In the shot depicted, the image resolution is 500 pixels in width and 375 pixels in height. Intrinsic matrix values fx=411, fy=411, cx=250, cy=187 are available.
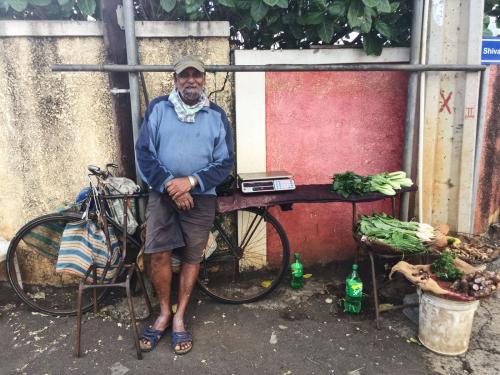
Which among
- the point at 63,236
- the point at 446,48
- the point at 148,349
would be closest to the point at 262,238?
the point at 148,349

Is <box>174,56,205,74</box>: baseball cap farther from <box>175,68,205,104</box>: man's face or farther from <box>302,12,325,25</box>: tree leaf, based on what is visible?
<box>302,12,325,25</box>: tree leaf

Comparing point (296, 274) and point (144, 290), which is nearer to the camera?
point (144, 290)

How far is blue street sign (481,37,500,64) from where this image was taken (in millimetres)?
4176

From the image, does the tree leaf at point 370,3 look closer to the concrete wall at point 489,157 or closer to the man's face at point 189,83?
the man's face at point 189,83

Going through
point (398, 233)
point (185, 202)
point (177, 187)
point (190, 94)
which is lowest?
point (398, 233)

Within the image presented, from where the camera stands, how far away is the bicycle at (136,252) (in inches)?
143

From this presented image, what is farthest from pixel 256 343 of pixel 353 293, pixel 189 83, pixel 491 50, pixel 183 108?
pixel 491 50

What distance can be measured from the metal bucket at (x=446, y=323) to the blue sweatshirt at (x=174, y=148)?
6.34 ft

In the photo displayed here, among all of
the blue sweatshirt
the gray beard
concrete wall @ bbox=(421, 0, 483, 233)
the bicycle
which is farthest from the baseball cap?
concrete wall @ bbox=(421, 0, 483, 233)

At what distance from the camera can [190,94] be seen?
10.7ft

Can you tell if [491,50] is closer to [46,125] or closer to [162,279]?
[162,279]

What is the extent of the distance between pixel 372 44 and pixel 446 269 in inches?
86.3

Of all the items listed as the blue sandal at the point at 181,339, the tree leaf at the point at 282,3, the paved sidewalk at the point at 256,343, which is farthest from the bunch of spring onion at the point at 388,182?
the blue sandal at the point at 181,339

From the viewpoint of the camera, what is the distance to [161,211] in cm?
331
